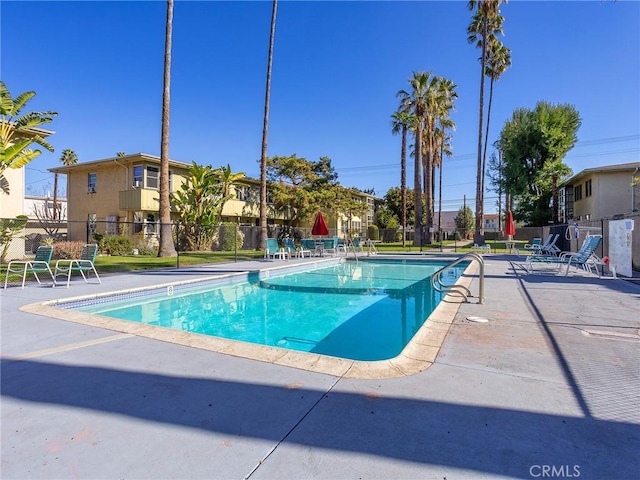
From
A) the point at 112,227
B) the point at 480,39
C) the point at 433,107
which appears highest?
the point at 480,39

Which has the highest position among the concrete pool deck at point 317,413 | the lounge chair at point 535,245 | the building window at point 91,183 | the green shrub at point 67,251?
the building window at point 91,183

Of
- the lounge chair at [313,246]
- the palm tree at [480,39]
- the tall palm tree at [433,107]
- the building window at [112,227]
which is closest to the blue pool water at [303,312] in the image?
the lounge chair at [313,246]

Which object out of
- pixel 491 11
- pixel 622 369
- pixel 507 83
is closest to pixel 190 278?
pixel 622 369

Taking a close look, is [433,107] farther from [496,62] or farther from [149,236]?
[149,236]

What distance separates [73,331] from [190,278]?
5.65 meters

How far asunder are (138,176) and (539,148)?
2999cm

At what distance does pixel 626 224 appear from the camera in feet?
31.2

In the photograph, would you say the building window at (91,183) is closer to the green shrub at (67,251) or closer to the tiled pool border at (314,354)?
the green shrub at (67,251)

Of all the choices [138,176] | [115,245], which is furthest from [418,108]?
[115,245]

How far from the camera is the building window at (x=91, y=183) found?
2391cm

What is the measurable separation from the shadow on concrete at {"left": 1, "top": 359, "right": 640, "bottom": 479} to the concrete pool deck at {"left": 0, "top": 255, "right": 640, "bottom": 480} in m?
0.01

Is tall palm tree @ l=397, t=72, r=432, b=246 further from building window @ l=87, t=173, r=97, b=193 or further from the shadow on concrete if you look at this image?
the shadow on concrete

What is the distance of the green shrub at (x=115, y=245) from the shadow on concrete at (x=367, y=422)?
17232 mm

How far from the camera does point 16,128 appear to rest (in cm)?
1452
